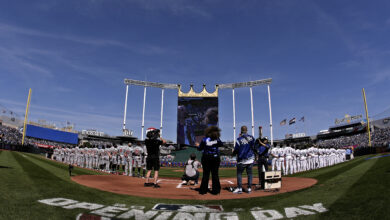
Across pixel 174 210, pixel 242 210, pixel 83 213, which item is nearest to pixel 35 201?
pixel 83 213

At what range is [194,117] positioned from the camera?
5516cm

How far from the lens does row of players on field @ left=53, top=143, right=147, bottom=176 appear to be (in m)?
15.1

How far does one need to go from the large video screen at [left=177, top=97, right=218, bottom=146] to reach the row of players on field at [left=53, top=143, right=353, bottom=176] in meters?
30.9

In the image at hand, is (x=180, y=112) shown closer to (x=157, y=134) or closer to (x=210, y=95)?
(x=210, y=95)

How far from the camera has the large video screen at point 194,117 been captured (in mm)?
54094

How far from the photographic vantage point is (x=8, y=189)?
547cm

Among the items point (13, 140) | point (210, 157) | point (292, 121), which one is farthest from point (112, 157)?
point (292, 121)

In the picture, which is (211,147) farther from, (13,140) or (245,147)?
Answer: (13,140)

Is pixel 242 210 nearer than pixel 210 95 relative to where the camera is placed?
Yes

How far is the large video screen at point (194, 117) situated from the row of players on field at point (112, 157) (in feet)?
99.1

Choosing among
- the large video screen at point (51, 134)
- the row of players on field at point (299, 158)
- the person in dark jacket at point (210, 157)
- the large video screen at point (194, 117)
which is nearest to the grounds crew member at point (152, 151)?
the person in dark jacket at point (210, 157)

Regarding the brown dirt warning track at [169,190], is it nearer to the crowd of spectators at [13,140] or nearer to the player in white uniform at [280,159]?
the player in white uniform at [280,159]

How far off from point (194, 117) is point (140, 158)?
40278 millimetres

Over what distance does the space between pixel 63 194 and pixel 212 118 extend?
49.6 m
